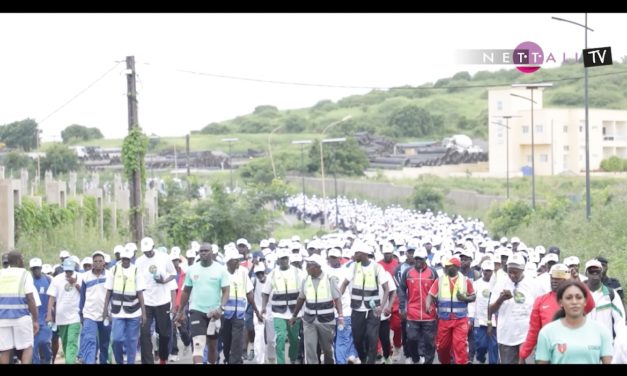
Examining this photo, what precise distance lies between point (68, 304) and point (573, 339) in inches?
386

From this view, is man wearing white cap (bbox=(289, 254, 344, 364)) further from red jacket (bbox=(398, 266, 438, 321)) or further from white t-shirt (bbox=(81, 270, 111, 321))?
white t-shirt (bbox=(81, 270, 111, 321))

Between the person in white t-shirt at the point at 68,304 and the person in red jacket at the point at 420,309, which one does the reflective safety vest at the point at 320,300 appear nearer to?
the person in red jacket at the point at 420,309

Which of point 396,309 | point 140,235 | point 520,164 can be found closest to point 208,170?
point 520,164

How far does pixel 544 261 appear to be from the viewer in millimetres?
16594

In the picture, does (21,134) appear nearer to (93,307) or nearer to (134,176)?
(134,176)

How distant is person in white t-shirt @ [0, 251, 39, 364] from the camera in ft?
44.4

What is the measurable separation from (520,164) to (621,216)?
72.4 m

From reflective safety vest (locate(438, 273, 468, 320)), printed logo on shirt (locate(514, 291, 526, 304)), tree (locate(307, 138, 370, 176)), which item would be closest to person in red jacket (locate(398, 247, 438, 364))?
reflective safety vest (locate(438, 273, 468, 320))

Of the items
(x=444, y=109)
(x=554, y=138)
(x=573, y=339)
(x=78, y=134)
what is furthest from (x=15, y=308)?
(x=444, y=109)

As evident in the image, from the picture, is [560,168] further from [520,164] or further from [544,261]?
[544,261]

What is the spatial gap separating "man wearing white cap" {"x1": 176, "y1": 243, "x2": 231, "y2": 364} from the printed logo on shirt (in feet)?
11.7

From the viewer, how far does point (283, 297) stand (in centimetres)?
1667
